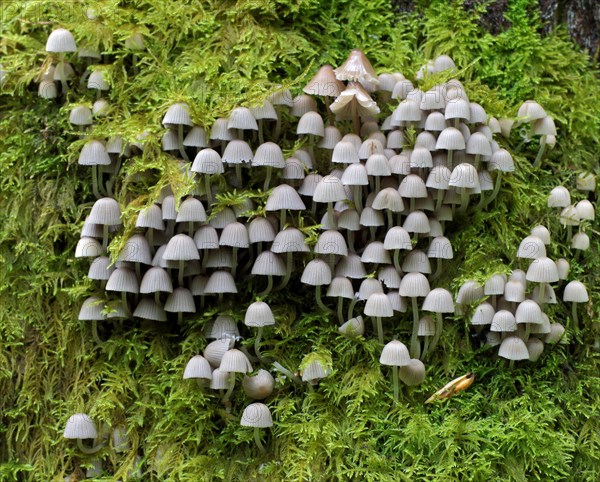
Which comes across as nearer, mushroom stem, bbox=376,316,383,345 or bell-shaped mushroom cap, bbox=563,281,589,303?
mushroom stem, bbox=376,316,383,345

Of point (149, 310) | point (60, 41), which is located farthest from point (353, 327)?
point (60, 41)

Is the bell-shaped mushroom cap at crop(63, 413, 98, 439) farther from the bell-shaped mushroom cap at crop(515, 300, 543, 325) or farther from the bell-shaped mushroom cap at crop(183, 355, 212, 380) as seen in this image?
the bell-shaped mushroom cap at crop(515, 300, 543, 325)

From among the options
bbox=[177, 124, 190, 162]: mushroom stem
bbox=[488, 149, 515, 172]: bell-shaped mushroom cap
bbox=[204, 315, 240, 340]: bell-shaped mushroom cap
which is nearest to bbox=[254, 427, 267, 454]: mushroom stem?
bbox=[204, 315, 240, 340]: bell-shaped mushroom cap

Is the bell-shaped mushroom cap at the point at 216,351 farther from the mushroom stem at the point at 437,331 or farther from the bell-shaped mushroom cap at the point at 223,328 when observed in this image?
the mushroom stem at the point at 437,331

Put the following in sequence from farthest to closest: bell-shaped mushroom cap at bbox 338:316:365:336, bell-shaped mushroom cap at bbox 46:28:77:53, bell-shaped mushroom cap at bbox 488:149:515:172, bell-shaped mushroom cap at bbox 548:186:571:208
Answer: bell-shaped mushroom cap at bbox 46:28:77:53 < bell-shaped mushroom cap at bbox 548:186:571:208 < bell-shaped mushroom cap at bbox 488:149:515:172 < bell-shaped mushroom cap at bbox 338:316:365:336

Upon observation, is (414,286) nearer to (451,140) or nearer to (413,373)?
(413,373)

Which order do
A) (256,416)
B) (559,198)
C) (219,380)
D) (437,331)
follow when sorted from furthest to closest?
(559,198)
(437,331)
(219,380)
(256,416)

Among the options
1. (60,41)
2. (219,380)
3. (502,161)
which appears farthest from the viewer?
(60,41)
